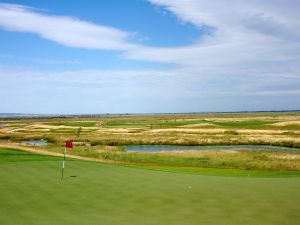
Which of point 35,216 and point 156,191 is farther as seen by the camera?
point 156,191

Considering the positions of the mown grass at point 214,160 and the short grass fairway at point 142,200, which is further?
the mown grass at point 214,160

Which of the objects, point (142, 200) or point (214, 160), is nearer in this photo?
point (142, 200)

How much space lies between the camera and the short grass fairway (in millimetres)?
9969

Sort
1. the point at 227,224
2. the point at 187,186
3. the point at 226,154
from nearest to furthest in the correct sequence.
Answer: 1. the point at 227,224
2. the point at 187,186
3. the point at 226,154

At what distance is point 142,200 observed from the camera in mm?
11820

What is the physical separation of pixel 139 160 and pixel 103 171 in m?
14.7

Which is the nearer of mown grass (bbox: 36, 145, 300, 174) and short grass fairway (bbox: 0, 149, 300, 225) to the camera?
short grass fairway (bbox: 0, 149, 300, 225)

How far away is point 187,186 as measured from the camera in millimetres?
14078

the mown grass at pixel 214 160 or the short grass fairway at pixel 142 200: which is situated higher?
the short grass fairway at pixel 142 200

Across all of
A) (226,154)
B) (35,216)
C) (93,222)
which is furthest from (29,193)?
(226,154)

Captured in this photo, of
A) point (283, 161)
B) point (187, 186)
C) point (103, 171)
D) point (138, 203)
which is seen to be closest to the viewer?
point (138, 203)

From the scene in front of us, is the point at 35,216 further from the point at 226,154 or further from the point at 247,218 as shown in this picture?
the point at 226,154

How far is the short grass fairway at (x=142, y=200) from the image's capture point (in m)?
9.97

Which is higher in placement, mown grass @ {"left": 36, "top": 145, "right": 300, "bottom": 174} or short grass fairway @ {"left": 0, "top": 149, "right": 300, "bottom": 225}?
short grass fairway @ {"left": 0, "top": 149, "right": 300, "bottom": 225}
